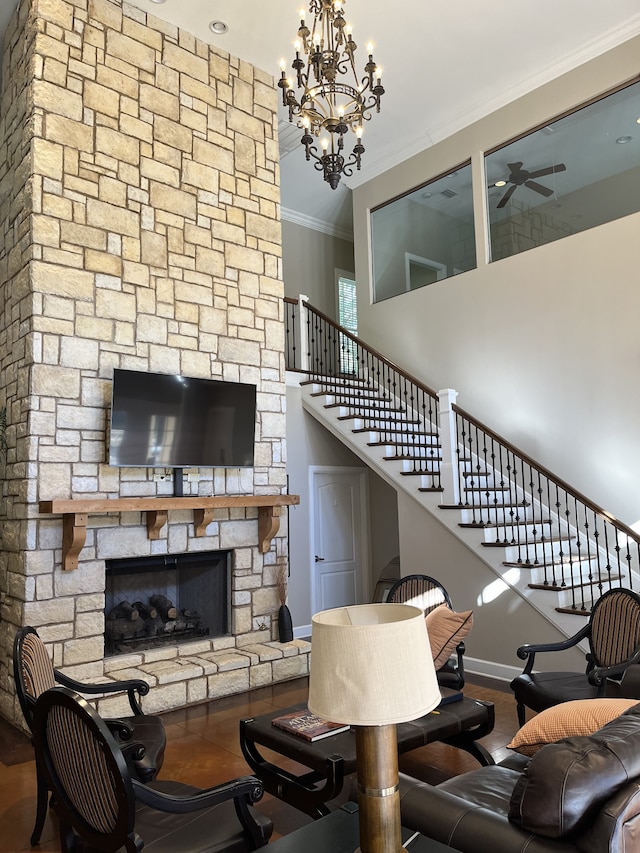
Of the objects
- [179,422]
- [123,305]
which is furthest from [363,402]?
[123,305]

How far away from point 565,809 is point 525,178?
7052 millimetres

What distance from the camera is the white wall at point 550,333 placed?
20.8 ft

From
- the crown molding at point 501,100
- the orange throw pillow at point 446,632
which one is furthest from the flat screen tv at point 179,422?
the crown molding at point 501,100

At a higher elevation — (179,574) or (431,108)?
(431,108)

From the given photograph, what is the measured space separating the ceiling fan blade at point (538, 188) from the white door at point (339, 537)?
12.7 feet

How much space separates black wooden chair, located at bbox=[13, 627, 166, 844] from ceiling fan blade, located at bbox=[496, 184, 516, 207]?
6642mm

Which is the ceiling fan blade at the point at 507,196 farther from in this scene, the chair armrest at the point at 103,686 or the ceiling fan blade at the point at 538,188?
the chair armrest at the point at 103,686

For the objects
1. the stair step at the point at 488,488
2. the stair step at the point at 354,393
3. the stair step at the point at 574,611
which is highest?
the stair step at the point at 354,393

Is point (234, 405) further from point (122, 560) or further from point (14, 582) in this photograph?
point (14, 582)

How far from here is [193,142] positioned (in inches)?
231

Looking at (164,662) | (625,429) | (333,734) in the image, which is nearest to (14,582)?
(164,662)

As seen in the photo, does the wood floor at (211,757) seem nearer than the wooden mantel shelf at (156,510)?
Yes

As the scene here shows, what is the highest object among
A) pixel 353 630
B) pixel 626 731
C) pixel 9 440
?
pixel 9 440

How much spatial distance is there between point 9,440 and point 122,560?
1270 millimetres
